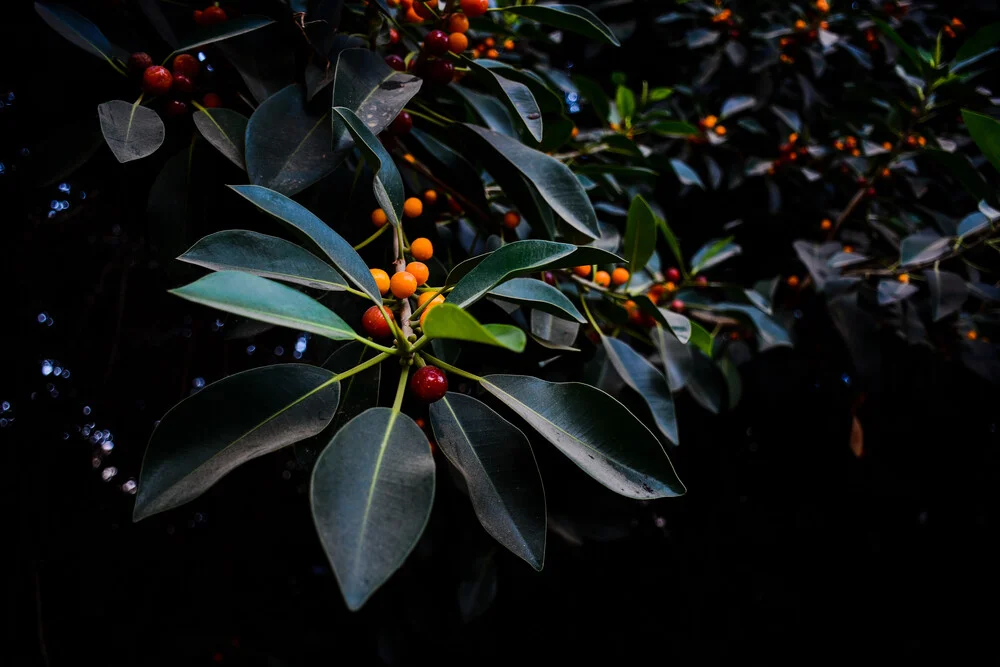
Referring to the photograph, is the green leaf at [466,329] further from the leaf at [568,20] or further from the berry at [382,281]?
the leaf at [568,20]

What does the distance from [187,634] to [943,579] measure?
234 cm

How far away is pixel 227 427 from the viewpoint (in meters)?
0.42

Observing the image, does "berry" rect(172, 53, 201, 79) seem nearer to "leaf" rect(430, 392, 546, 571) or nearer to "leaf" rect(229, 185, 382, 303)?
"leaf" rect(229, 185, 382, 303)

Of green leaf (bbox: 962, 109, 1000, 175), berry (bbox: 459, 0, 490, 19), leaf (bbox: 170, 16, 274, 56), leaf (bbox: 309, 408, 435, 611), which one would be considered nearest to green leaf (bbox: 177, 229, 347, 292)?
leaf (bbox: 309, 408, 435, 611)

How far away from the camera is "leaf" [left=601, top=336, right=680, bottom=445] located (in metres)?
0.77

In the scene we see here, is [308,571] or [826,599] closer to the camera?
[308,571]

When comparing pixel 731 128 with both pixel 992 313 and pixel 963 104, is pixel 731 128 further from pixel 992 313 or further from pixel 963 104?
pixel 992 313

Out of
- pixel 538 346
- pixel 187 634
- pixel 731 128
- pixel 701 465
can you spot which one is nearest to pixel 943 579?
pixel 701 465

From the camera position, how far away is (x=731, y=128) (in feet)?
5.98

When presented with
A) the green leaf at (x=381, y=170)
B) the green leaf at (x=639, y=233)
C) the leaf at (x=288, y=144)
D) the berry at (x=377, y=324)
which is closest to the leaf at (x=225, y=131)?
the leaf at (x=288, y=144)

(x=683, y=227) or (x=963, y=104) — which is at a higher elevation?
(x=963, y=104)

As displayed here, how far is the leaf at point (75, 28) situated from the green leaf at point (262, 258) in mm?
346

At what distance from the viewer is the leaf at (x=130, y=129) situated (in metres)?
0.51

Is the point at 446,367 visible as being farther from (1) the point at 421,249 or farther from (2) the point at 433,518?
(2) the point at 433,518
